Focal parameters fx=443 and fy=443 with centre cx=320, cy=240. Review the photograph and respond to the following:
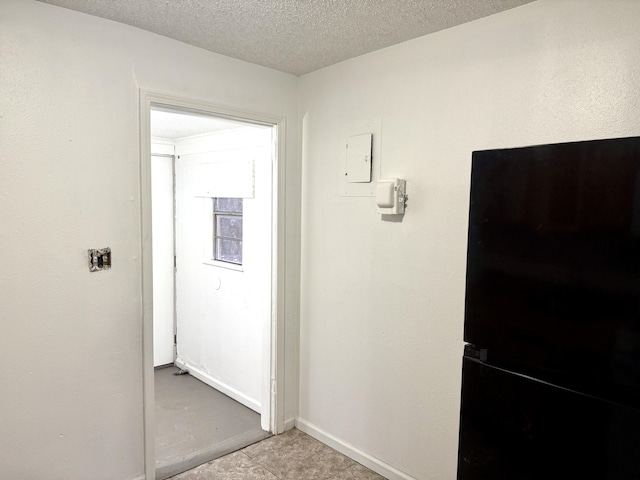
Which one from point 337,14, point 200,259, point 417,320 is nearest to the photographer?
point 337,14

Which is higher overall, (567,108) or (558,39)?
(558,39)

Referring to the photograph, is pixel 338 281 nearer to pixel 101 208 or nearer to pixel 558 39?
pixel 101 208

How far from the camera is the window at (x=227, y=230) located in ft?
12.5

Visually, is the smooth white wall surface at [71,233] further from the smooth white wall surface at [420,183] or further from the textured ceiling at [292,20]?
the smooth white wall surface at [420,183]

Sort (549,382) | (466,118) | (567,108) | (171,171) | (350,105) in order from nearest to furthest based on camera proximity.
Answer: (549,382) < (567,108) < (466,118) < (350,105) < (171,171)

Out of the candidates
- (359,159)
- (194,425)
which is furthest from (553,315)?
(194,425)

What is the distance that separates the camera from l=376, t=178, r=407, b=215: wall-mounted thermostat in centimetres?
226

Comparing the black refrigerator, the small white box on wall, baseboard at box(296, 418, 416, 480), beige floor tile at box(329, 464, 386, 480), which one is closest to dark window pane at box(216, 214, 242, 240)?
the small white box on wall

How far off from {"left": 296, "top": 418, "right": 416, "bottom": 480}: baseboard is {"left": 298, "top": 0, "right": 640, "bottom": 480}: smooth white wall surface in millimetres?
18

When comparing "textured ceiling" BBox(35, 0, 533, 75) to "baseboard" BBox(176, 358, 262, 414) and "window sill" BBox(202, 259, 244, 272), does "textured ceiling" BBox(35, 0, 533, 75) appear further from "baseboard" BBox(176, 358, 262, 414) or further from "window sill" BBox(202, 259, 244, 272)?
"baseboard" BBox(176, 358, 262, 414)

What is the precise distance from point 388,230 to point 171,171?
278 cm

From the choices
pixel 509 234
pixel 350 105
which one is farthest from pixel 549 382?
pixel 350 105

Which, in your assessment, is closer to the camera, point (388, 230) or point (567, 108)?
point (567, 108)

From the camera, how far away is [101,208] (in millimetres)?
2104
